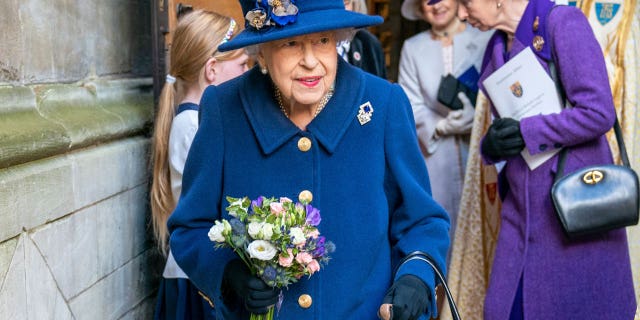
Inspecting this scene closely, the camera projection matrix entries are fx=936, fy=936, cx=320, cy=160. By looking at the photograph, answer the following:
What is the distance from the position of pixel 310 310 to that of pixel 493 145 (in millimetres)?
1616

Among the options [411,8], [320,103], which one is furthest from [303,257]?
[411,8]

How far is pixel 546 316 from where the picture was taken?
392 centimetres

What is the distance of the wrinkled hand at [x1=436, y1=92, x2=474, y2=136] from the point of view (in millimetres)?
5301

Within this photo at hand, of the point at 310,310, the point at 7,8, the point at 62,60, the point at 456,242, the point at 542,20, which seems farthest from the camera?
the point at 456,242

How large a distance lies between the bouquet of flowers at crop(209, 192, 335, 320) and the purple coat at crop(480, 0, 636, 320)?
1714 mm

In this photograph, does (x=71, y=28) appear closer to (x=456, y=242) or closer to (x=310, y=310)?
(x=310, y=310)

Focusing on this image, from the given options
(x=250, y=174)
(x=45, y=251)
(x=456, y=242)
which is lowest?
(x=456, y=242)

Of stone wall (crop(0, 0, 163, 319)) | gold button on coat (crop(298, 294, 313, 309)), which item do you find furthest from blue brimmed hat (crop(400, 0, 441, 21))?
gold button on coat (crop(298, 294, 313, 309))

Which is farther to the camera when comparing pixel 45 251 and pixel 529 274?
pixel 529 274

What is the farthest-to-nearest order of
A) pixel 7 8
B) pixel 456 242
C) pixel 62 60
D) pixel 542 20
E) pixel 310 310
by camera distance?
A: pixel 456 242 → pixel 542 20 → pixel 62 60 → pixel 7 8 → pixel 310 310

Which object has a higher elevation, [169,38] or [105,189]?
[169,38]

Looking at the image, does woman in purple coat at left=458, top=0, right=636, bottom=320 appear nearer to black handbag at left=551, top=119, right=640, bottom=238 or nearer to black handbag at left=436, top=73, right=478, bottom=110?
black handbag at left=551, top=119, right=640, bottom=238

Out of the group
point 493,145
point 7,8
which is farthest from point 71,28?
point 493,145

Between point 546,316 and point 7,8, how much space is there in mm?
2443
